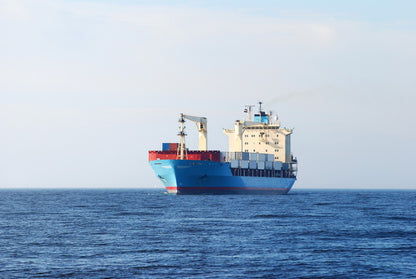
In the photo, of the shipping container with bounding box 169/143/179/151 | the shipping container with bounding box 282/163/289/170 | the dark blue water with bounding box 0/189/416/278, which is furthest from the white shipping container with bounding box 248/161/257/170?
the dark blue water with bounding box 0/189/416/278

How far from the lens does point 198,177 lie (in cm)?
10725

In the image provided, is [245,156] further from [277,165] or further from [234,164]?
[277,165]

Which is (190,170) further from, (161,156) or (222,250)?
(222,250)

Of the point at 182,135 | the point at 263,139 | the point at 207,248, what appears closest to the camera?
the point at 207,248

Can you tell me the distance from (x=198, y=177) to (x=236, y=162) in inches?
477

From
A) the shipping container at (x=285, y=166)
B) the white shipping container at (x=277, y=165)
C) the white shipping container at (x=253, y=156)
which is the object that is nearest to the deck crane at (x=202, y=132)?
the white shipping container at (x=253, y=156)

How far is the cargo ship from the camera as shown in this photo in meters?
107

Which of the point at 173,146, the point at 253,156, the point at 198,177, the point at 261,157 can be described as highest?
the point at 173,146

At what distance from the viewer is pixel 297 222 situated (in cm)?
5384

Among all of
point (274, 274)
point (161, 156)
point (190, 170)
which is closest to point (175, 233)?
point (274, 274)

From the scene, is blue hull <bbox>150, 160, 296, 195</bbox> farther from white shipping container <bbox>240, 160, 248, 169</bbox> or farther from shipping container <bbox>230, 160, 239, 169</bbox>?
white shipping container <bbox>240, 160, 248, 169</bbox>

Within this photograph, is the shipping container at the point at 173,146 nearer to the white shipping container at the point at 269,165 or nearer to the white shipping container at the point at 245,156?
the white shipping container at the point at 245,156

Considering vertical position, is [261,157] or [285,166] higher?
[261,157]

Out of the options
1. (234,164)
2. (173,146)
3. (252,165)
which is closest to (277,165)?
(252,165)
